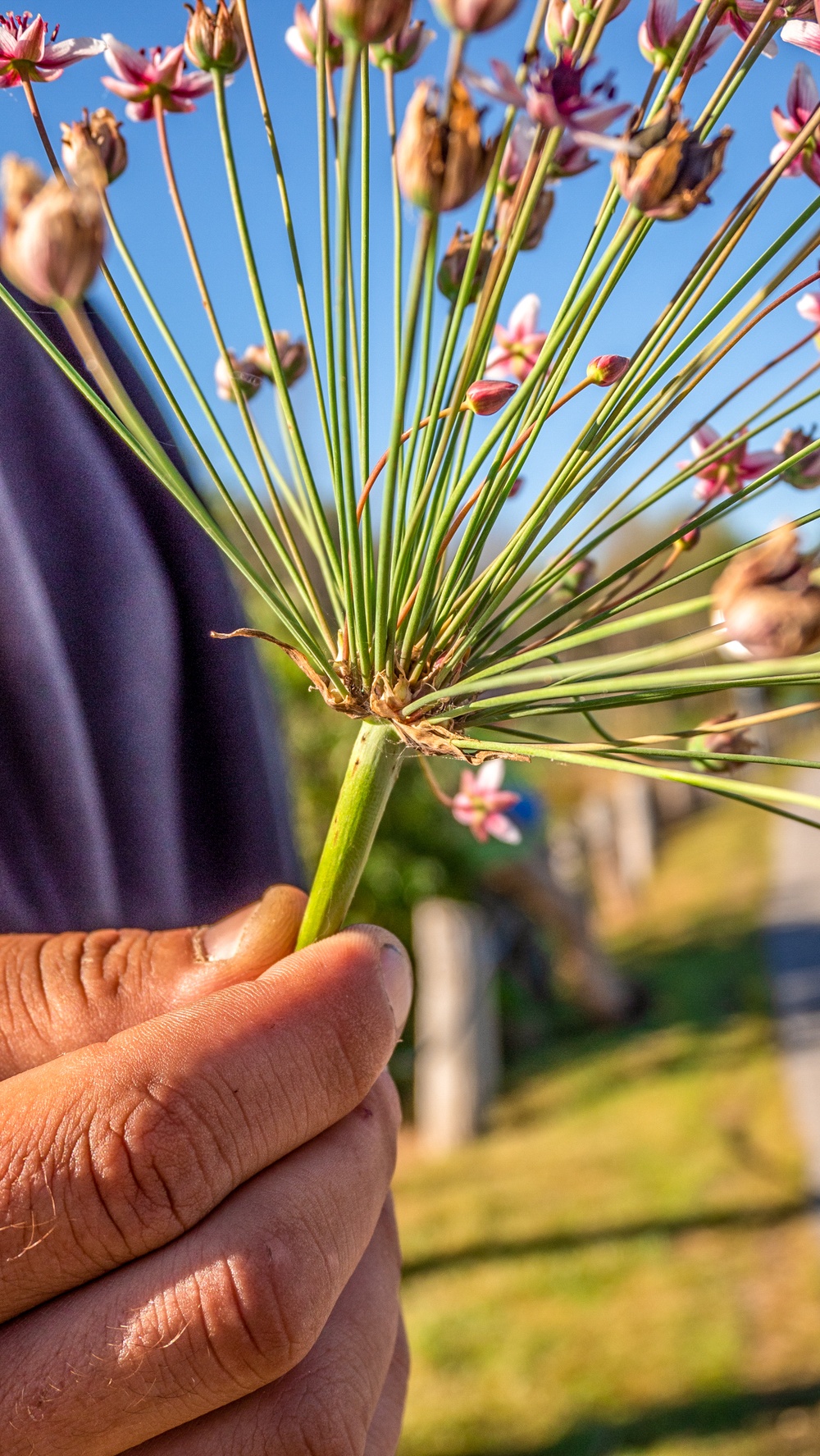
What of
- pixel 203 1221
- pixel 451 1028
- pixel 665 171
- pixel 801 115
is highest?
pixel 801 115

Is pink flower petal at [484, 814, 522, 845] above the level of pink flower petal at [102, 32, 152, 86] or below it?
below

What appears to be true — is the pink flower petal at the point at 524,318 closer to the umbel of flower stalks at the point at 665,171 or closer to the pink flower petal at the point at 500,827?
the umbel of flower stalks at the point at 665,171

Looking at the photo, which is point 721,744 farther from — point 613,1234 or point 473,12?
point 613,1234

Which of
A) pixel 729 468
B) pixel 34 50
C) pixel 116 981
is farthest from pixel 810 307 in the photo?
pixel 116 981

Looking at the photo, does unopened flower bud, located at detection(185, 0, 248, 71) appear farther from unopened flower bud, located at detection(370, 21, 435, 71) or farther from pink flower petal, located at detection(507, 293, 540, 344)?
pink flower petal, located at detection(507, 293, 540, 344)

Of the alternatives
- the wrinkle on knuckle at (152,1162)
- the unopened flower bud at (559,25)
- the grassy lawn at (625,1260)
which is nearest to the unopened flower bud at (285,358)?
the unopened flower bud at (559,25)

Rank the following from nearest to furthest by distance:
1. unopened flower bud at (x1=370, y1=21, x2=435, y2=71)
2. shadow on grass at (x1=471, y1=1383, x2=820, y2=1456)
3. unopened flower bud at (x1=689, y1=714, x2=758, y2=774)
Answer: unopened flower bud at (x1=370, y1=21, x2=435, y2=71)
unopened flower bud at (x1=689, y1=714, x2=758, y2=774)
shadow on grass at (x1=471, y1=1383, x2=820, y2=1456)

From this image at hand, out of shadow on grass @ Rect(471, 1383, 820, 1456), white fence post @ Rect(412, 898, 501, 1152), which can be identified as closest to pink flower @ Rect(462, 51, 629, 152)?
shadow on grass @ Rect(471, 1383, 820, 1456)
